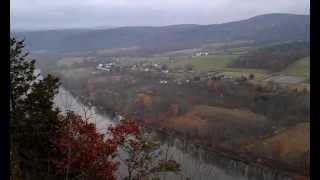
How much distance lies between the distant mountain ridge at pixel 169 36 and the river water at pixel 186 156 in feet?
1.71

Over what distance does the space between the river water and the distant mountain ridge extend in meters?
0.52

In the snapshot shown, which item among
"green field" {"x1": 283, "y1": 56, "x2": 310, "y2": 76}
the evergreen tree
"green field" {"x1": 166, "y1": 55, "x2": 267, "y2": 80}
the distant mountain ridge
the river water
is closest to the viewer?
"green field" {"x1": 283, "y1": 56, "x2": 310, "y2": 76}

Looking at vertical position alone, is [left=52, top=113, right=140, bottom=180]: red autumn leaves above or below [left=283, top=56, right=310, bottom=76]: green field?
below

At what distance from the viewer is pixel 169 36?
15.2 feet

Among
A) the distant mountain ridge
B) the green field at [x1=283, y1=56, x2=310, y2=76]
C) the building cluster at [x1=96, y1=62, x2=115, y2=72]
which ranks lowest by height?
the green field at [x1=283, y1=56, x2=310, y2=76]

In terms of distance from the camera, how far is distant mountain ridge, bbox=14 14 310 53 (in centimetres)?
382

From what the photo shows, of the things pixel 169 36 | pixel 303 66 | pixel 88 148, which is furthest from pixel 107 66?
pixel 303 66

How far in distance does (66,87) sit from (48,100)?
136 centimetres

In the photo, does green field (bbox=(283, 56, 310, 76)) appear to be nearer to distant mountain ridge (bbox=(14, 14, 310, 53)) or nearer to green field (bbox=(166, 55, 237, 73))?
Result: distant mountain ridge (bbox=(14, 14, 310, 53))

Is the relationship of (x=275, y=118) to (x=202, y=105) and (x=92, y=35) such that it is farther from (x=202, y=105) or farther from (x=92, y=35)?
(x=92, y=35)

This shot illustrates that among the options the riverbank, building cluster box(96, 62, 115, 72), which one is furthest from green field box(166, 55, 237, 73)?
building cluster box(96, 62, 115, 72)

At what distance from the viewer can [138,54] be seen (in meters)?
4.03

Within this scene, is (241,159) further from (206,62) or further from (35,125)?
(35,125)
